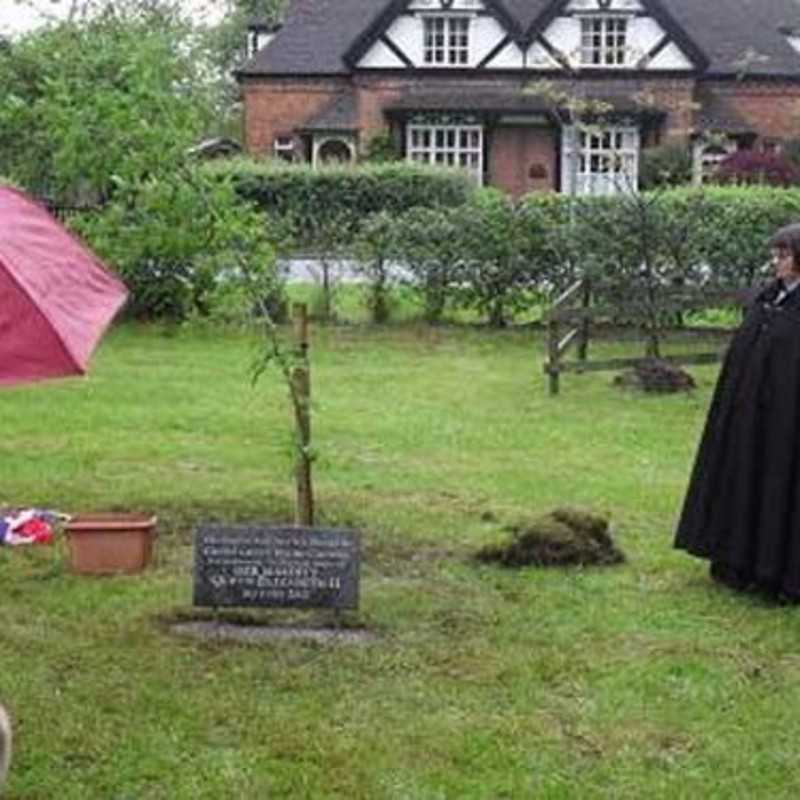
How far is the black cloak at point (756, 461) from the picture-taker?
824 cm

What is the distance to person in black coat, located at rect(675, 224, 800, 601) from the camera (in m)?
8.24

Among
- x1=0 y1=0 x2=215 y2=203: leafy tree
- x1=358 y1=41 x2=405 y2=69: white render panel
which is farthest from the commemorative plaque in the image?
x1=358 y1=41 x2=405 y2=69: white render panel

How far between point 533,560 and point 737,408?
4.41ft

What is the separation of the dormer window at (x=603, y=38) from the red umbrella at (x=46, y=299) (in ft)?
128

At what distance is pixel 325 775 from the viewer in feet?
19.8

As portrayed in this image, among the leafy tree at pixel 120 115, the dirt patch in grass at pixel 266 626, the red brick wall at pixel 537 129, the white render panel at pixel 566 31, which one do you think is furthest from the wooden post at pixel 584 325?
the white render panel at pixel 566 31

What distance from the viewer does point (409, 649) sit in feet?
24.7

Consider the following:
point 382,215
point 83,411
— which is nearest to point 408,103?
point 382,215

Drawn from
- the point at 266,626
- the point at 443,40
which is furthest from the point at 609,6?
the point at 266,626

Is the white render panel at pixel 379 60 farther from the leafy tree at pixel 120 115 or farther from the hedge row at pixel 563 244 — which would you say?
the leafy tree at pixel 120 115

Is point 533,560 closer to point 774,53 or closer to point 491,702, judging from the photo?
point 491,702

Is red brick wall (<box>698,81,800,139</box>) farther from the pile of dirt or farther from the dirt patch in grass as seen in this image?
the dirt patch in grass

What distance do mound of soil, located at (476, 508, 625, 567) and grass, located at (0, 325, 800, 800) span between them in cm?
13

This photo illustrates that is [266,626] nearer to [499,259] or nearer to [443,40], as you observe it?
[499,259]
